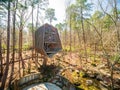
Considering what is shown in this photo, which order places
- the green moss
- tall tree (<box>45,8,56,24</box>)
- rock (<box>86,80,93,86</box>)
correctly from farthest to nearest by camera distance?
1. tall tree (<box>45,8,56,24</box>)
2. rock (<box>86,80,93,86</box>)
3. the green moss

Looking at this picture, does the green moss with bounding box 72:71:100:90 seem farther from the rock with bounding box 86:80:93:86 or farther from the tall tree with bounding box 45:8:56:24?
the tall tree with bounding box 45:8:56:24

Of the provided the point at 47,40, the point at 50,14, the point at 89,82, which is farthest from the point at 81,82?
the point at 50,14

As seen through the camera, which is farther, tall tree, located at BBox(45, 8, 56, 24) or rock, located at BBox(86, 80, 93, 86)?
tall tree, located at BBox(45, 8, 56, 24)

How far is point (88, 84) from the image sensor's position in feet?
45.0

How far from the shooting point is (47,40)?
503 inches

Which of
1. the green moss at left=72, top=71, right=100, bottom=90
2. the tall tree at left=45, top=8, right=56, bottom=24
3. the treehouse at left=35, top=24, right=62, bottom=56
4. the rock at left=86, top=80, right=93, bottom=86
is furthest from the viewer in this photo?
the tall tree at left=45, top=8, right=56, bottom=24

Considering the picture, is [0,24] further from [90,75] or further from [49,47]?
[90,75]

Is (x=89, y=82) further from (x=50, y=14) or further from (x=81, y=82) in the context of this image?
(x=50, y=14)

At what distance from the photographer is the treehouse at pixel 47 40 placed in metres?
12.5

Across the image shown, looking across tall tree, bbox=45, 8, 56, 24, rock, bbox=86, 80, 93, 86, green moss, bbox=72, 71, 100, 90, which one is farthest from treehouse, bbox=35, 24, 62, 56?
tall tree, bbox=45, 8, 56, 24

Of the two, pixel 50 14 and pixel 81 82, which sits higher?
pixel 50 14

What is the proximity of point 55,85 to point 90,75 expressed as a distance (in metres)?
5.13

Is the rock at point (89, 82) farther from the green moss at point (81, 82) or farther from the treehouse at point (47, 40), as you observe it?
the treehouse at point (47, 40)

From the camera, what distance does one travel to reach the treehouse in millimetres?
12509
